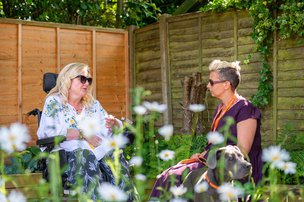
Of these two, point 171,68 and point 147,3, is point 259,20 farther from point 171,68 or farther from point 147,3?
point 147,3

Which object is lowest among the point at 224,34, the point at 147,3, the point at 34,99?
the point at 34,99

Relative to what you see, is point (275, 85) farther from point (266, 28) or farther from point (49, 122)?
point (49, 122)

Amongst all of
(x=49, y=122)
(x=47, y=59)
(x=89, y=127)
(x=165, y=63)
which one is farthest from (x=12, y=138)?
(x=165, y=63)

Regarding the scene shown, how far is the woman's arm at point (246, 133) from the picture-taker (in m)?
2.88

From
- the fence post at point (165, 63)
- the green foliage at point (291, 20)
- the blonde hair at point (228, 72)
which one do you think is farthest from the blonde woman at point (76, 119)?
the fence post at point (165, 63)

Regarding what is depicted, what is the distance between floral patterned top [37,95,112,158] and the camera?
10.7 ft

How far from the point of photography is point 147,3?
26.8ft

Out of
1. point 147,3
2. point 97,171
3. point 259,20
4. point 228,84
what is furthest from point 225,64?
point 147,3

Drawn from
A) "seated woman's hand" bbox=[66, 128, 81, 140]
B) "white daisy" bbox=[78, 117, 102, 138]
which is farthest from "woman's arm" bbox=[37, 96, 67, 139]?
"white daisy" bbox=[78, 117, 102, 138]

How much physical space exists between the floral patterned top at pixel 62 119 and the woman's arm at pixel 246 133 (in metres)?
0.72

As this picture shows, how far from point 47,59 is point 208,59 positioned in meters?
1.80

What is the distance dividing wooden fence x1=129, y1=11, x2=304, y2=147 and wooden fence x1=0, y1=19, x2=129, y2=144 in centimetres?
30

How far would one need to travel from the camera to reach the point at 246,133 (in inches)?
114

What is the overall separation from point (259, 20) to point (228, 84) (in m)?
3.06
